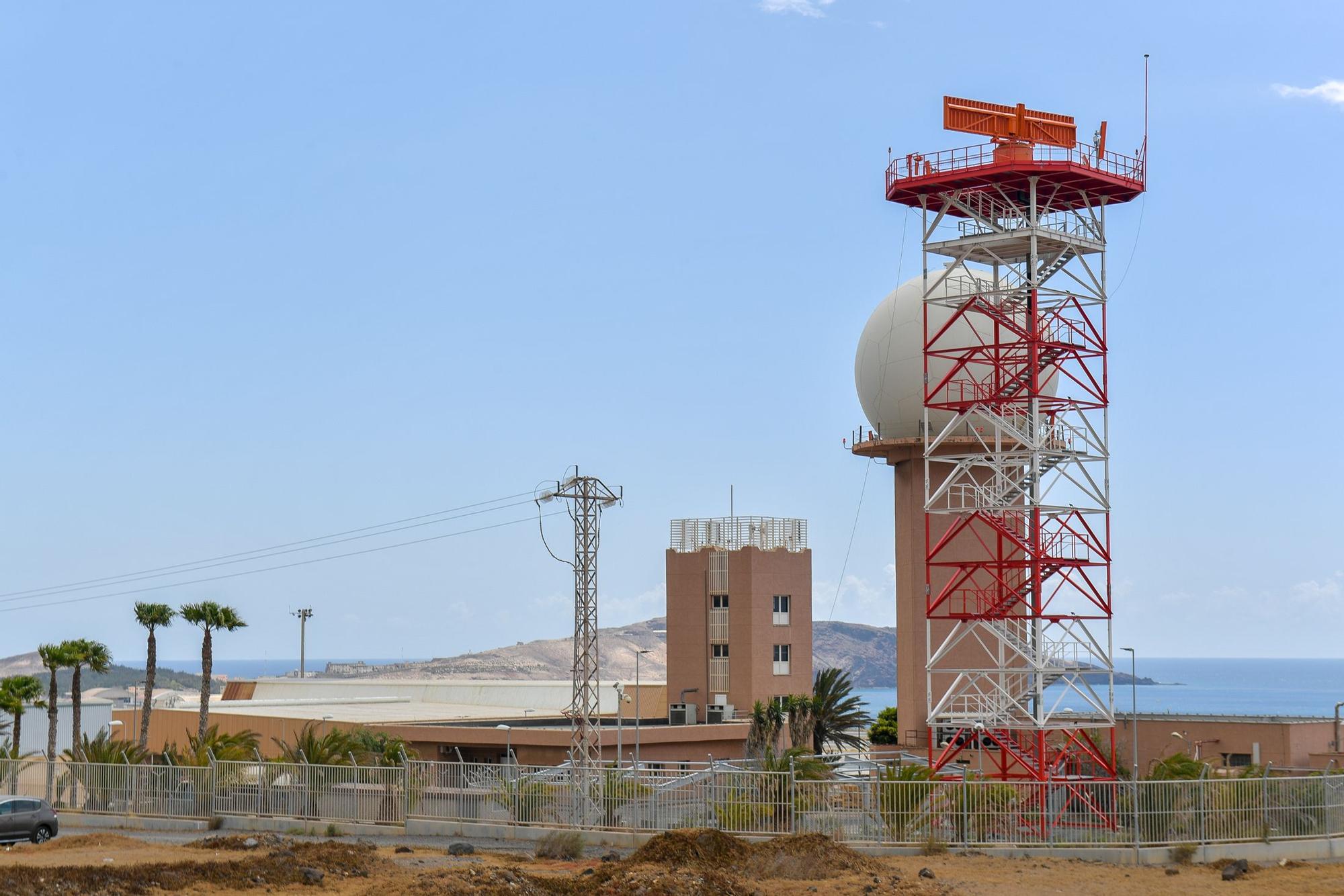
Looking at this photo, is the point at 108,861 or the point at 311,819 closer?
the point at 108,861

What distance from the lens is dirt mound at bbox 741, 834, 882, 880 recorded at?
30172 millimetres

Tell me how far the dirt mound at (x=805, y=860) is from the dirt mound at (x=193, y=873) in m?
7.63

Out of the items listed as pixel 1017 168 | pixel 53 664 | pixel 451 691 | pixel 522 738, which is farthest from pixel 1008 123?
pixel 451 691

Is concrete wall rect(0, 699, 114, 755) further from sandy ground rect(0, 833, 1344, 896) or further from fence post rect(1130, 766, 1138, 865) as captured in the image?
fence post rect(1130, 766, 1138, 865)

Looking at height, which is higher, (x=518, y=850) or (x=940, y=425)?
(x=940, y=425)

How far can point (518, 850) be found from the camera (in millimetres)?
35250

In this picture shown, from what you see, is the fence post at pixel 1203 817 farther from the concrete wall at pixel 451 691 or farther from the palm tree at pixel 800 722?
the concrete wall at pixel 451 691

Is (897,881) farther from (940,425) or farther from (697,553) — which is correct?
(697,553)

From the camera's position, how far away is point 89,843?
118 ft

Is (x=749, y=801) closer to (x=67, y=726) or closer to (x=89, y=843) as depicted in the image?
(x=89, y=843)

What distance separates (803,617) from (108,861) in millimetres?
39108

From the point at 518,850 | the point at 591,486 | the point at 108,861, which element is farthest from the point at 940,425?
the point at 108,861

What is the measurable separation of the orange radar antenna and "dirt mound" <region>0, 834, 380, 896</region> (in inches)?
1048

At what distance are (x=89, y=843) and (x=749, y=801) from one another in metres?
15.0
